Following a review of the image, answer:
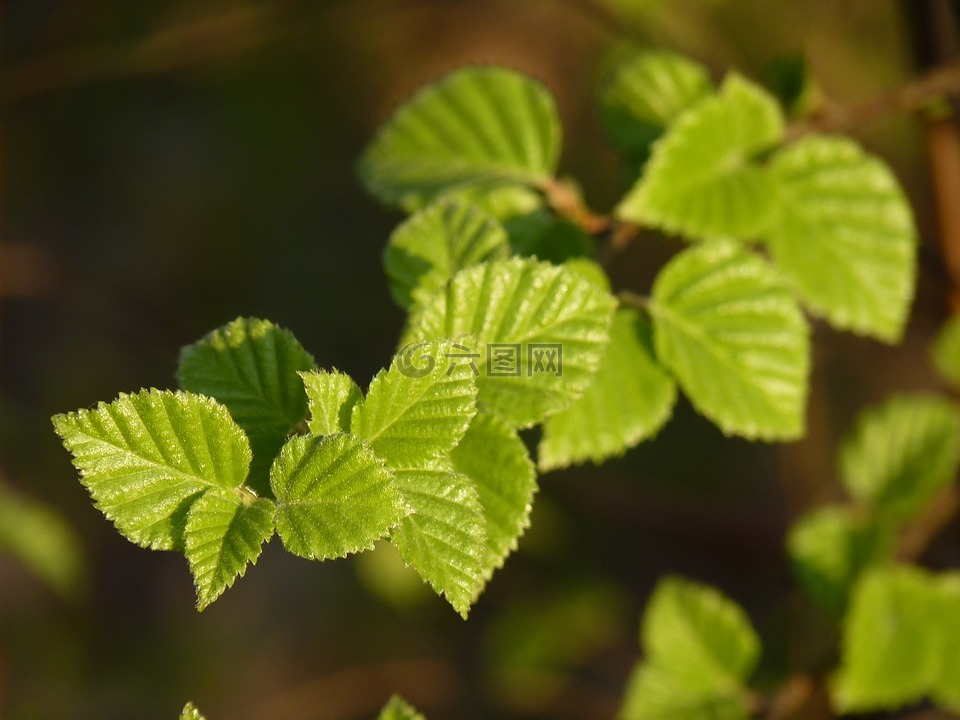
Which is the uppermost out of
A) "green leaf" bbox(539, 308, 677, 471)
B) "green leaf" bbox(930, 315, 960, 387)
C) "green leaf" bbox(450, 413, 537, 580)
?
"green leaf" bbox(450, 413, 537, 580)

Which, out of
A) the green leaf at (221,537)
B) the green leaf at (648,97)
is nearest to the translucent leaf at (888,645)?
the green leaf at (648,97)

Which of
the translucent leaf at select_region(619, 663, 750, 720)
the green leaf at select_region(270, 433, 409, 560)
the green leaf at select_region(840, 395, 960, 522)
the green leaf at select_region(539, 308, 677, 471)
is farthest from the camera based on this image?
the green leaf at select_region(840, 395, 960, 522)

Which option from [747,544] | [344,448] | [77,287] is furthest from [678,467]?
[344,448]

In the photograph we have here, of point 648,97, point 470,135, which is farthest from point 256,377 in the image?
point 648,97

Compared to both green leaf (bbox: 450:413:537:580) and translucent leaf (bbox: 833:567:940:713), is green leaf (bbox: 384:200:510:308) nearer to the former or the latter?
green leaf (bbox: 450:413:537:580)

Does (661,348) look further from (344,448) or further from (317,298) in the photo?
(317,298)

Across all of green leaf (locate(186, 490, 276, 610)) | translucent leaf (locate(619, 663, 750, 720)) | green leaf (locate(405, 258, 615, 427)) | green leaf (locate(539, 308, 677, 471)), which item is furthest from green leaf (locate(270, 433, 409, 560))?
translucent leaf (locate(619, 663, 750, 720))
